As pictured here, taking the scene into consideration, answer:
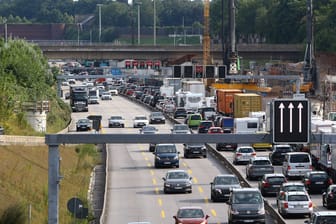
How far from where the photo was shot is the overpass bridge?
142875 millimetres

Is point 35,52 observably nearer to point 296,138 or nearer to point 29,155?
point 29,155

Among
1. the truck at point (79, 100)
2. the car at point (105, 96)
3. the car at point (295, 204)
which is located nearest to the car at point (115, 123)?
the truck at point (79, 100)

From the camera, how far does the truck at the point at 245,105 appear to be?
278 ft

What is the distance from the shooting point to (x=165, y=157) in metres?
62.5

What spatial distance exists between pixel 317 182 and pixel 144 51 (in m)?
97.1

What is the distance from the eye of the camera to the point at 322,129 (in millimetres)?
57938

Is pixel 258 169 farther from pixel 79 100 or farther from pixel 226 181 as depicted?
pixel 79 100

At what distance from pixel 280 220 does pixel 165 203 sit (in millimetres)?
8988

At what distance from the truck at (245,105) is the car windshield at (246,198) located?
144 ft

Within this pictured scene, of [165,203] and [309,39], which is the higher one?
[309,39]

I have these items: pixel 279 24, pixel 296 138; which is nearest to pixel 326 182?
pixel 296 138

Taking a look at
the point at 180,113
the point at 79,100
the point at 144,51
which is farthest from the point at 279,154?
the point at 144,51

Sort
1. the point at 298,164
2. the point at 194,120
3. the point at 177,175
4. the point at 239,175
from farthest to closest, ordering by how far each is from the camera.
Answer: the point at 194,120, the point at 239,175, the point at 298,164, the point at 177,175

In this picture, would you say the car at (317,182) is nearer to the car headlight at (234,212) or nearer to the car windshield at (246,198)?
the car windshield at (246,198)
